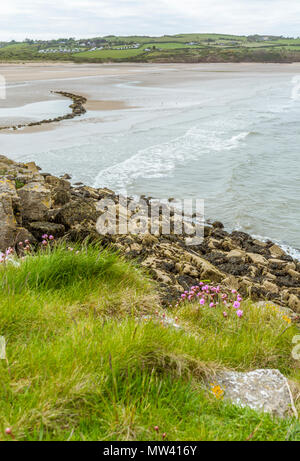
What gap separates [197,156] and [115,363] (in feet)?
59.0

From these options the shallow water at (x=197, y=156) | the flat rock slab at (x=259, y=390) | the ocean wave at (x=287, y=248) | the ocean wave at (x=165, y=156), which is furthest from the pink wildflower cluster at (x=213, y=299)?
the ocean wave at (x=165, y=156)

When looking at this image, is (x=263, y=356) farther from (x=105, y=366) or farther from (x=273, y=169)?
(x=273, y=169)

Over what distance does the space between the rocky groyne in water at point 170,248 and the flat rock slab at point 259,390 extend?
2.24 m

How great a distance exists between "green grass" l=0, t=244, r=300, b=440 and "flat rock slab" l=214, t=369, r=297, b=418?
144mm

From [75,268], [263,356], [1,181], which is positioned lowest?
[263,356]

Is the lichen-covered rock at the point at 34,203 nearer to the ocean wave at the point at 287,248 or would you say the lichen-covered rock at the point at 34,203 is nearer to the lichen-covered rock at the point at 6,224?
the lichen-covered rock at the point at 6,224

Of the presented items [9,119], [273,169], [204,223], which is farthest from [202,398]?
[9,119]

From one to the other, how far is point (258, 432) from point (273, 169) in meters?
16.6

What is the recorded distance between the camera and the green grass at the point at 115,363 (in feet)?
8.59

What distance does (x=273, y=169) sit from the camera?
59.6 feet

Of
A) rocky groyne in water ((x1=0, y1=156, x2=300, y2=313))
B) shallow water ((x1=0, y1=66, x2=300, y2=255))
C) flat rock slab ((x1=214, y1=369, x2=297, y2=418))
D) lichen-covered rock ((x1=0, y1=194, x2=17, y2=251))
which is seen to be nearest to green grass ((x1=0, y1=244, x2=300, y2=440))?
flat rock slab ((x1=214, y1=369, x2=297, y2=418))

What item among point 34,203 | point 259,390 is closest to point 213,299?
point 259,390

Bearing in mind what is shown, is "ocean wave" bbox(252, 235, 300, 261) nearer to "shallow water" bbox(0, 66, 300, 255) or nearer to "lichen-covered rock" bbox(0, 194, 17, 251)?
"shallow water" bbox(0, 66, 300, 255)

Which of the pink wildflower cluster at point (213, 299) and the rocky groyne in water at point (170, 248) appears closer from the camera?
the pink wildflower cluster at point (213, 299)
